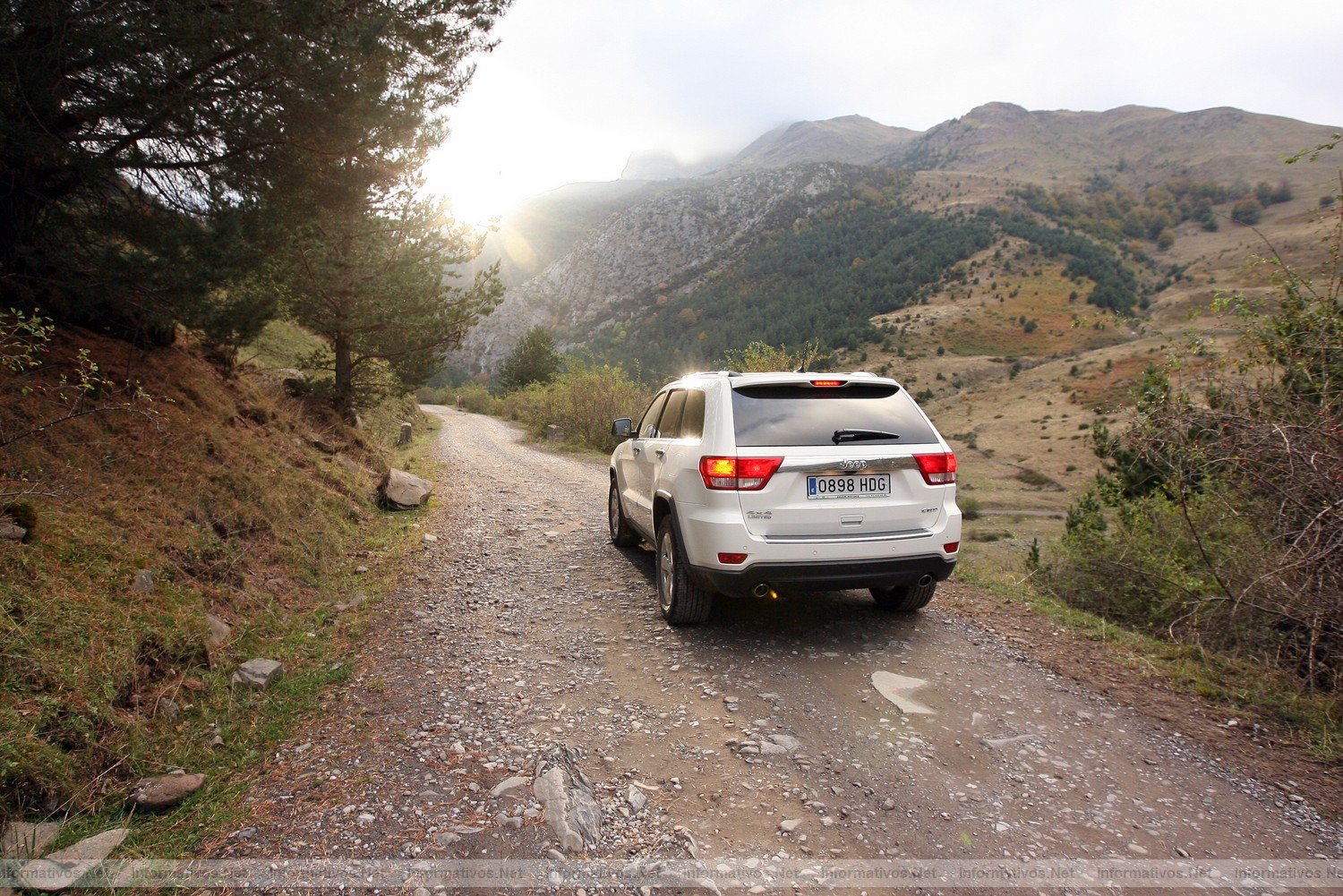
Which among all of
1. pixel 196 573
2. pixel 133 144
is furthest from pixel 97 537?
pixel 133 144

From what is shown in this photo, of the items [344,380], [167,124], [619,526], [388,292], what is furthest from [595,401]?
[167,124]

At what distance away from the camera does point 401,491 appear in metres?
9.35

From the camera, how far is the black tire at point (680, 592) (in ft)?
15.3

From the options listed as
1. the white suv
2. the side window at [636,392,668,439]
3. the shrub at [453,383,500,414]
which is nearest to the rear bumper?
the white suv

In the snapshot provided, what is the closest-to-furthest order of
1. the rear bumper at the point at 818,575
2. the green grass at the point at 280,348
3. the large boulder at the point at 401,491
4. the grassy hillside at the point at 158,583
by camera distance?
1. the grassy hillside at the point at 158,583
2. the rear bumper at the point at 818,575
3. the large boulder at the point at 401,491
4. the green grass at the point at 280,348

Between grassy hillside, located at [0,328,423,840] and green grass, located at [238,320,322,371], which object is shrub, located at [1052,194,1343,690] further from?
green grass, located at [238,320,322,371]

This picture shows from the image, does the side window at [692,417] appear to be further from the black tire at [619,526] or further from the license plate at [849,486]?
the black tire at [619,526]

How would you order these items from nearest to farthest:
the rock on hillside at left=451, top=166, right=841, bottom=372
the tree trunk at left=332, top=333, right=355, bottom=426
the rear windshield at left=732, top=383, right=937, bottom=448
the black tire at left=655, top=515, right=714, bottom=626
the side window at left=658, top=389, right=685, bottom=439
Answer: the rear windshield at left=732, top=383, right=937, bottom=448 < the black tire at left=655, top=515, right=714, bottom=626 < the side window at left=658, top=389, right=685, bottom=439 < the tree trunk at left=332, top=333, right=355, bottom=426 < the rock on hillside at left=451, top=166, right=841, bottom=372

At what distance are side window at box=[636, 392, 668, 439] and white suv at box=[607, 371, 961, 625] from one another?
139 cm

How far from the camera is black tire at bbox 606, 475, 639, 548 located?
7.22m

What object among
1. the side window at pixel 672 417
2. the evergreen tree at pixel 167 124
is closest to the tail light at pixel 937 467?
the side window at pixel 672 417

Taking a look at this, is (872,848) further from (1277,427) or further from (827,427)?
(1277,427)

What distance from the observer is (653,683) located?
3938 mm

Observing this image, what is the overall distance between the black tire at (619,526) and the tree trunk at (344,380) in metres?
6.65
